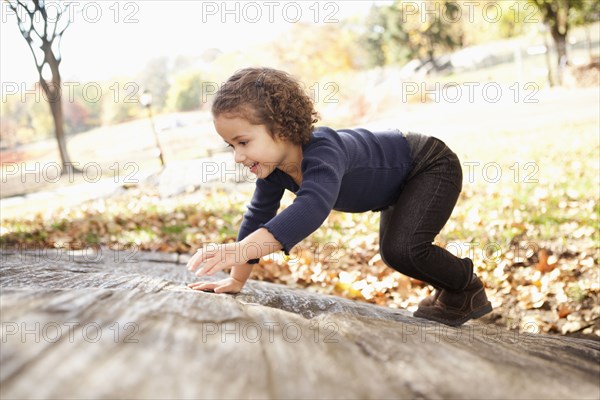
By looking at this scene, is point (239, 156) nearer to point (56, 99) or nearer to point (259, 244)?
point (259, 244)

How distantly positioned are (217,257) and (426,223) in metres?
1.03

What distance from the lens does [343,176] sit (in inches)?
97.1

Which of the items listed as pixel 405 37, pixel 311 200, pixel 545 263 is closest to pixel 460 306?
pixel 311 200

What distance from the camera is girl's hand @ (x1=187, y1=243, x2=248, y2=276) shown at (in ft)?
6.11

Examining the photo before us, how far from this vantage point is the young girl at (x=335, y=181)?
6.90 feet

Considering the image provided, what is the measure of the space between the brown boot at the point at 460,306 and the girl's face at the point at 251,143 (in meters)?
0.93

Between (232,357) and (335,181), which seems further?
(335,181)

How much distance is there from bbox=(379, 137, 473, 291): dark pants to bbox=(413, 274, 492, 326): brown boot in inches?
1.8

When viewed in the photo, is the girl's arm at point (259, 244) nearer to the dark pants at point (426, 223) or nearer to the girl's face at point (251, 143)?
the girl's face at point (251, 143)

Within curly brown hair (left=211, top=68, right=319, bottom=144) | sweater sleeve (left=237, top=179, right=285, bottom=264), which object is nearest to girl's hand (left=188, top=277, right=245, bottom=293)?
sweater sleeve (left=237, top=179, right=285, bottom=264)

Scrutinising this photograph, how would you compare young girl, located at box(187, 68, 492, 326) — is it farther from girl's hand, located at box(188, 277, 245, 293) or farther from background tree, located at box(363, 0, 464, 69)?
background tree, located at box(363, 0, 464, 69)

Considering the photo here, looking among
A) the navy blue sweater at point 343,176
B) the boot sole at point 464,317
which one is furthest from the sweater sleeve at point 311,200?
the boot sole at point 464,317
